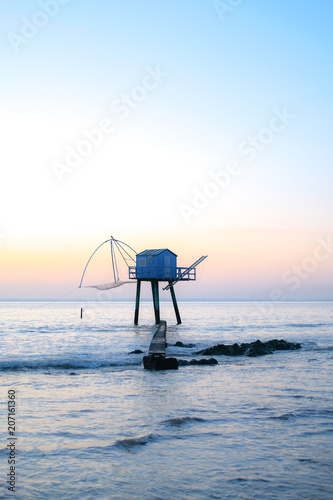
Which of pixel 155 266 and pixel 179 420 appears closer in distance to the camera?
pixel 179 420

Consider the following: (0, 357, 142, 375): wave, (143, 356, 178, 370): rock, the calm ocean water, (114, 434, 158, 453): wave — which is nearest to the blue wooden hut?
(0, 357, 142, 375): wave

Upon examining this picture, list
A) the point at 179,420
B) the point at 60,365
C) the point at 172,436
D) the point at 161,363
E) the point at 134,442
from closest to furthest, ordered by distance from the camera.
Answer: the point at 134,442, the point at 172,436, the point at 179,420, the point at 161,363, the point at 60,365

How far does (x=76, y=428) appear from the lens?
1007cm

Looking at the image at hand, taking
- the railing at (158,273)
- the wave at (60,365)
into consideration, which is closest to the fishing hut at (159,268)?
the railing at (158,273)

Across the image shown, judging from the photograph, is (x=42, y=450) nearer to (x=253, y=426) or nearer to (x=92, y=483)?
(x=92, y=483)

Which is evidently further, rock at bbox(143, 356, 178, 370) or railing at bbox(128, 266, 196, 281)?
railing at bbox(128, 266, 196, 281)

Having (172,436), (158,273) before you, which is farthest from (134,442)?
(158,273)

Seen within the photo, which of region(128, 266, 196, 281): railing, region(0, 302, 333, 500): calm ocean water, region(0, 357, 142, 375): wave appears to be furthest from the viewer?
region(128, 266, 196, 281): railing

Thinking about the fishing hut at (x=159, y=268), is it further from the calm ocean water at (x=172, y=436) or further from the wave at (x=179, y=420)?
the wave at (x=179, y=420)

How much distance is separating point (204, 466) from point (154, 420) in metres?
3.09

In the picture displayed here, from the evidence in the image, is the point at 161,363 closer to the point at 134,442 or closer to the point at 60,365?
the point at 60,365

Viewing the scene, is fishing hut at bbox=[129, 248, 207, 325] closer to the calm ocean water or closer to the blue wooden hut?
the blue wooden hut

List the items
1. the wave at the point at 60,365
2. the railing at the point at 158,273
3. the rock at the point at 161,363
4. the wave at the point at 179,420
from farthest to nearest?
the railing at the point at 158,273 < the wave at the point at 60,365 < the rock at the point at 161,363 < the wave at the point at 179,420

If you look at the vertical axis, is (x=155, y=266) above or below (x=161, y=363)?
above
